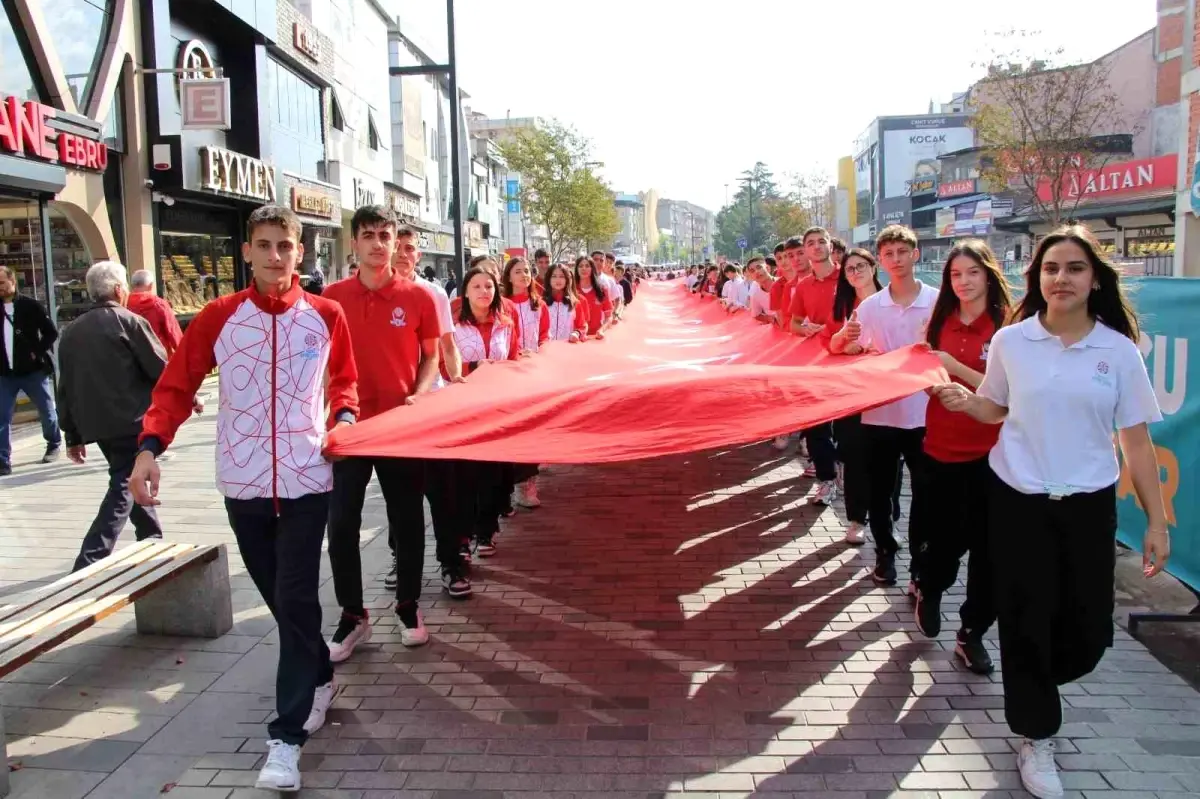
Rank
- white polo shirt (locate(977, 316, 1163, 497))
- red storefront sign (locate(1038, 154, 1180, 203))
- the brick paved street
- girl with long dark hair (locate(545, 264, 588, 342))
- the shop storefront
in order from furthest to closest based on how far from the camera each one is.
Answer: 1. red storefront sign (locate(1038, 154, 1180, 203))
2. the shop storefront
3. girl with long dark hair (locate(545, 264, 588, 342))
4. the brick paved street
5. white polo shirt (locate(977, 316, 1163, 497))

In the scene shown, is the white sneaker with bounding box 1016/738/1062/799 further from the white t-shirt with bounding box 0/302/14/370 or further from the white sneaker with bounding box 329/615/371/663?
the white t-shirt with bounding box 0/302/14/370

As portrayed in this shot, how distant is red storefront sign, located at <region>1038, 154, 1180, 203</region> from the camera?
3300 centimetres

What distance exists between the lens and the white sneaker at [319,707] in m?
3.89

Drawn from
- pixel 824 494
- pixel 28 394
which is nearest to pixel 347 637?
pixel 824 494

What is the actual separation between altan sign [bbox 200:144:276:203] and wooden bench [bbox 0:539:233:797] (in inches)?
567

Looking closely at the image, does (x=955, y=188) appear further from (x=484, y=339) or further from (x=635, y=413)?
(x=635, y=413)

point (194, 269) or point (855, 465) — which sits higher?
point (194, 269)


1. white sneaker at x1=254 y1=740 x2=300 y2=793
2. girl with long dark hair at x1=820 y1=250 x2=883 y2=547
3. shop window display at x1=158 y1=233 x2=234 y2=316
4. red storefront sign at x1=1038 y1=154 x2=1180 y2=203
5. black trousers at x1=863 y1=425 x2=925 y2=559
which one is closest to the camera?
white sneaker at x1=254 y1=740 x2=300 y2=793

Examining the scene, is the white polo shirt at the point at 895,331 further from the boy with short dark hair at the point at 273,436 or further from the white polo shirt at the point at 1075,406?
the boy with short dark hair at the point at 273,436

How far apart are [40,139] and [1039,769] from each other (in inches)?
538

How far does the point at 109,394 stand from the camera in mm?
5660

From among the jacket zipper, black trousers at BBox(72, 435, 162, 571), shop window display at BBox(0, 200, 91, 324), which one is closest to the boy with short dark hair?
the jacket zipper

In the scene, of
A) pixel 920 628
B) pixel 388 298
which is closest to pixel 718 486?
pixel 920 628

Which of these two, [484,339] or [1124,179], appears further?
[1124,179]
